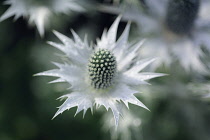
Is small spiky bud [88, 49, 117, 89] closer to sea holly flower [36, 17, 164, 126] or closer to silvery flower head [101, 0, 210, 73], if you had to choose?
sea holly flower [36, 17, 164, 126]

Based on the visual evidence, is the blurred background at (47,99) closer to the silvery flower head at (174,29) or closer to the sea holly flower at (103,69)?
the silvery flower head at (174,29)

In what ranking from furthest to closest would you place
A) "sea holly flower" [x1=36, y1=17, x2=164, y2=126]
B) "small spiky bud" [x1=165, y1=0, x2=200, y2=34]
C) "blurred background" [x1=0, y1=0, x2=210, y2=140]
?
"blurred background" [x1=0, y1=0, x2=210, y2=140]
"small spiky bud" [x1=165, y1=0, x2=200, y2=34]
"sea holly flower" [x1=36, y1=17, x2=164, y2=126]

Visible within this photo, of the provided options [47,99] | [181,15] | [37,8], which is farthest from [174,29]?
[47,99]

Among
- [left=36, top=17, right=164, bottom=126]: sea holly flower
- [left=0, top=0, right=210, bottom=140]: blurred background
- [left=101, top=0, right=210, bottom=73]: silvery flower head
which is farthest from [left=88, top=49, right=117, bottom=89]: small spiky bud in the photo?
[left=0, top=0, right=210, bottom=140]: blurred background

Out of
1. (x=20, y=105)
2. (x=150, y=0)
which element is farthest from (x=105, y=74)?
(x=20, y=105)

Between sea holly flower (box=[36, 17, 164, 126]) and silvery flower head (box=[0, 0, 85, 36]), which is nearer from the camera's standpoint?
sea holly flower (box=[36, 17, 164, 126])
